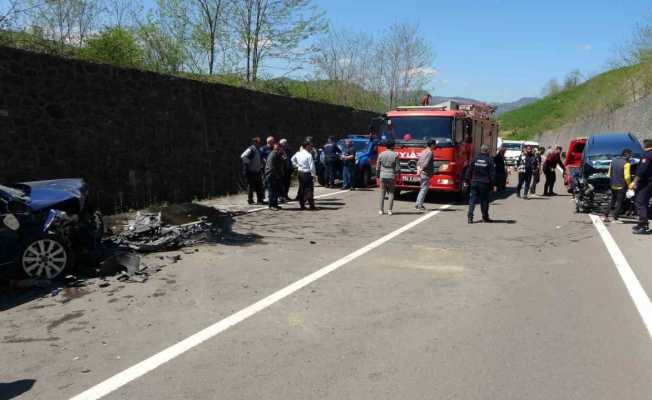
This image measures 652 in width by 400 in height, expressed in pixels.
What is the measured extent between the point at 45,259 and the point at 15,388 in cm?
336

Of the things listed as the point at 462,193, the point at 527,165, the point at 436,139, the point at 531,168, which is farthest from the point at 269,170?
the point at 531,168

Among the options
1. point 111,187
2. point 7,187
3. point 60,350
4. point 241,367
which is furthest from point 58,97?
point 241,367

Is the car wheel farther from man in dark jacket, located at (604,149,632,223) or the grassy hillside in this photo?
the grassy hillside

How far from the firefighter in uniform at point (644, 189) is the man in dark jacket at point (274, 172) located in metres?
7.92

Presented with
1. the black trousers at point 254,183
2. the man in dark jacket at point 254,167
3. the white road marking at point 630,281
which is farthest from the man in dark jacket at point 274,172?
the white road marking at point 630,281

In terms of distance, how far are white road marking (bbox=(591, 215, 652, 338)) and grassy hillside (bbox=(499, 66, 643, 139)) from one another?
38054 millimetres

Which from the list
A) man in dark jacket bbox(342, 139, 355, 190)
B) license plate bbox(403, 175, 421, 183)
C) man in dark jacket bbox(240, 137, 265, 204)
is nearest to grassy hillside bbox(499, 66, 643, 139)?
man in dark jacket bbox(342, 139, 355, 190)

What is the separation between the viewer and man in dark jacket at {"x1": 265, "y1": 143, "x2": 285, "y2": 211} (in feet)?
46.1

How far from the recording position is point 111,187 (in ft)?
42.4

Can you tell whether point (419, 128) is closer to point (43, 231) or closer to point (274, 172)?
point (274, 172)

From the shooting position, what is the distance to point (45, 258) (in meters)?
7.19

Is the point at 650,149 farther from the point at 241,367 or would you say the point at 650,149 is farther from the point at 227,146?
the point at 227,146

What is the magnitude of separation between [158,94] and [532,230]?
9.72 meters

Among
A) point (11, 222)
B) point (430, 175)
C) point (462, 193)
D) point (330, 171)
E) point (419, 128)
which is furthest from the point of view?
point (330, 171)
